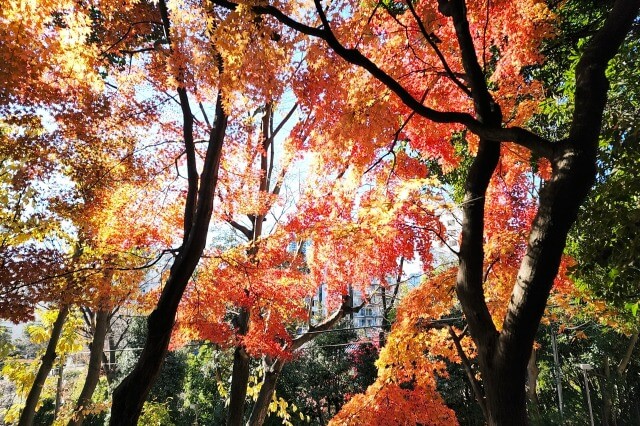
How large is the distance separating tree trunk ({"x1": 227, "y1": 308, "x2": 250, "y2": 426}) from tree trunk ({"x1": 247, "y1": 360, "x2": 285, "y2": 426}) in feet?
1.02

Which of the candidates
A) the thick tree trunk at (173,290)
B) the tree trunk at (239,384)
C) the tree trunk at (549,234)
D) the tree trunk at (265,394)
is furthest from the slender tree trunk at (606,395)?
the thick tree trunk at (173,290)

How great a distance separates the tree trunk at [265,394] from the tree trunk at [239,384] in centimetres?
31

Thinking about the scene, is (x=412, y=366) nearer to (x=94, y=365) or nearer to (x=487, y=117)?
(x=487, y=117)

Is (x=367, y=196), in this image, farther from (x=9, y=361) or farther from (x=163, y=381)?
(x=163, y=381)

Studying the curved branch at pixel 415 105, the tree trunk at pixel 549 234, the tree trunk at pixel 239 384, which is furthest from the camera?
the tree trunk at pixel 239 384

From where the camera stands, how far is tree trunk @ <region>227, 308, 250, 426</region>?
22.9ft

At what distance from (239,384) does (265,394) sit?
62 cm

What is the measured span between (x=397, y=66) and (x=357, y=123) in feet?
3.65

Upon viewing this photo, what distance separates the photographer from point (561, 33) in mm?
5785

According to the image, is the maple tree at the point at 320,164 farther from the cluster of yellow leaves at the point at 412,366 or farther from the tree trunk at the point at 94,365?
the tree trunk at the point at 94,365

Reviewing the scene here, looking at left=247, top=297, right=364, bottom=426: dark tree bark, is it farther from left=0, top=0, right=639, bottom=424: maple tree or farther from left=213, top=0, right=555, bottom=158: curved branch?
left=213, top=0, right=555, bottom=158: curved branch

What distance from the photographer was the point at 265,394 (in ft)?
24.4

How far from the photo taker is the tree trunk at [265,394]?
7309 mm

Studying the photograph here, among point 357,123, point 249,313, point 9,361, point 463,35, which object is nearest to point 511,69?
point 357,123
